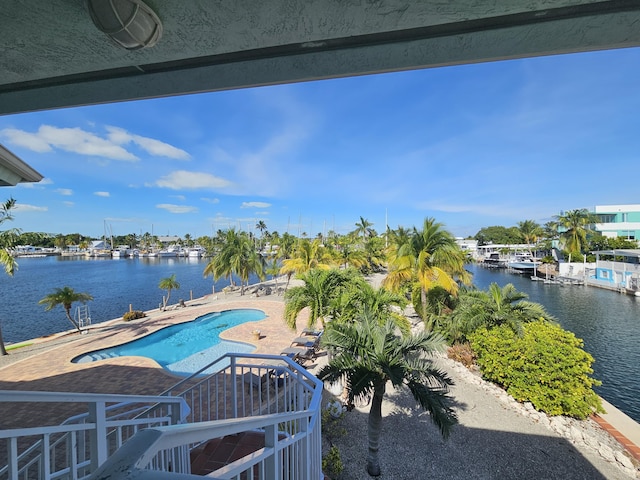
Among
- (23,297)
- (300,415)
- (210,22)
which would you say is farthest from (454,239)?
(23,297)

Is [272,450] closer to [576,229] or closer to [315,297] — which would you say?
[315,297]

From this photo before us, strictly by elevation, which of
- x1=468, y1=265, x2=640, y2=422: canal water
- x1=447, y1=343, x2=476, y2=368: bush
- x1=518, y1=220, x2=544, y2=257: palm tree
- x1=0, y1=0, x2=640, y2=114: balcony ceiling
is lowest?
x1=468, y1=265, x2=640, y2=422: canal water

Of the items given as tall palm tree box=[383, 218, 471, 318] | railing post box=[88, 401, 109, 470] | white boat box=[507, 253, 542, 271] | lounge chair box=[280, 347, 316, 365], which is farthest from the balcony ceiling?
white boat box=[507, 253, 542, 271]

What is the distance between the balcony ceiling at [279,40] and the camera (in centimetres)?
160

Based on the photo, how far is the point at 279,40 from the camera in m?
1.83

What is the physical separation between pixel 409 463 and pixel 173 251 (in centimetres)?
10336

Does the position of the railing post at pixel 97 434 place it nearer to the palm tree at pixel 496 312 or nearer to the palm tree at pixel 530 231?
the palm tree at pixel 496 312

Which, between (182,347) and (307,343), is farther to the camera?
(182,347)

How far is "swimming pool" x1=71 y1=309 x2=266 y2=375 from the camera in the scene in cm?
1167

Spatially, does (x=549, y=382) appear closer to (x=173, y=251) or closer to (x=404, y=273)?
(x=404, y=273)

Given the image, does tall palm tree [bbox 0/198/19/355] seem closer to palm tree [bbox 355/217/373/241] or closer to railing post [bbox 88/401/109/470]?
railing post [bbox 88/401/109/470]

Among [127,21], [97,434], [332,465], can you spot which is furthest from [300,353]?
[127,21]

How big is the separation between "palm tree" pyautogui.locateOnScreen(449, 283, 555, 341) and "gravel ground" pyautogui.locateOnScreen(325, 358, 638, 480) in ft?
9.09

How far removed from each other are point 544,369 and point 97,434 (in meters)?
10.5
